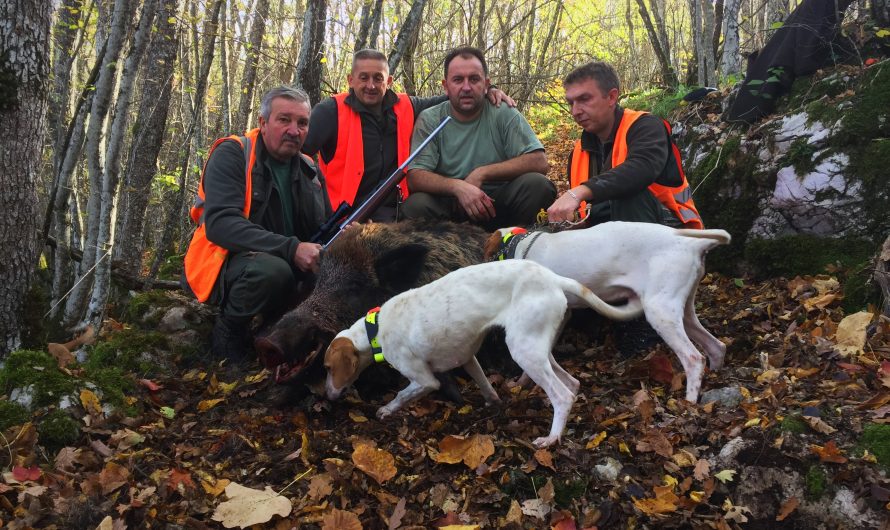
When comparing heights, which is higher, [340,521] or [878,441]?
[878,441]

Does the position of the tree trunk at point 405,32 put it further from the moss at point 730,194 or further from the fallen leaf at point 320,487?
the fallen leaf at point 320,487

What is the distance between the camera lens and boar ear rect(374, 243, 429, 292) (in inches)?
185

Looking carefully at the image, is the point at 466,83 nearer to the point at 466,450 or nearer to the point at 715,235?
the point at 715,235

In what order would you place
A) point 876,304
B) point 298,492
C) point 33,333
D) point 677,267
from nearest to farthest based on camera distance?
point 298,492
point 677,267
point 876,304
point 33,333

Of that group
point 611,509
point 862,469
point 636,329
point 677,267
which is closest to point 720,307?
point 636,329

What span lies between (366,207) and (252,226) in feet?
3.57

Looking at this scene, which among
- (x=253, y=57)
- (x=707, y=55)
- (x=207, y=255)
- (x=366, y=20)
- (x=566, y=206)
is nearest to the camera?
(x=566, y=206)

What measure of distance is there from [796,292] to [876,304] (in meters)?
0.72

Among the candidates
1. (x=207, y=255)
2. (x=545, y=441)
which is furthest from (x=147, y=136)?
(x=545, y=441)

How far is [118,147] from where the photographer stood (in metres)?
5.45

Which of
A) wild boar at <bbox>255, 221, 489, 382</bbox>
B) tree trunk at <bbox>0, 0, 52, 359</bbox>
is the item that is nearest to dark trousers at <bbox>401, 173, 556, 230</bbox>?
A: wild boar at <bbox>255, 221, 489, 382</bbox>

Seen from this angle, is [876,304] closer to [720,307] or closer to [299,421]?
[720,307]

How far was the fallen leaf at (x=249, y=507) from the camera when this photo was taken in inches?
118

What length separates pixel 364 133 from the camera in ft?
21.4
